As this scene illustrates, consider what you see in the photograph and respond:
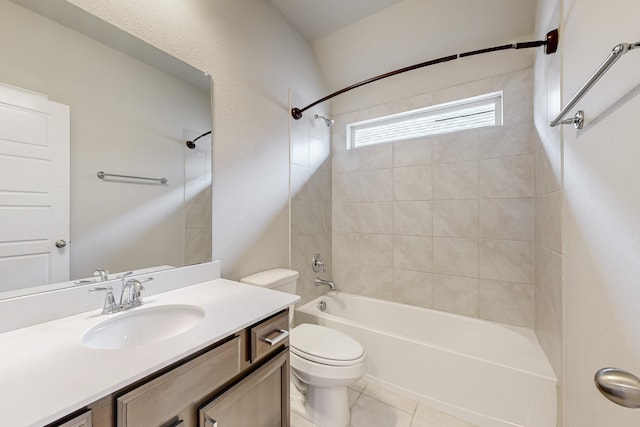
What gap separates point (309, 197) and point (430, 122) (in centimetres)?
125

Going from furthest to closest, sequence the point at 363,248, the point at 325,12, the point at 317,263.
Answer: the point at 363,248 < the point at 317,263 < the point at 325,12

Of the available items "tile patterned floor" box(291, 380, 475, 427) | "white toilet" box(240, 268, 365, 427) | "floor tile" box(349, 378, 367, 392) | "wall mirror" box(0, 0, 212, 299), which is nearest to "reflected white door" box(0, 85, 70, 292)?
"wall mirror" box(0, 0, 212, 299)

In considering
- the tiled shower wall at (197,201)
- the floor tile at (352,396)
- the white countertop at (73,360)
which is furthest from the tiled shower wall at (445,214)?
the white countertop at (73,360)

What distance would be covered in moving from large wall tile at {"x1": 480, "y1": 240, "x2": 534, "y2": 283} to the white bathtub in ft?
1.20

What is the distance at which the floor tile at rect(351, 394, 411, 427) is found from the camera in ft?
4.78

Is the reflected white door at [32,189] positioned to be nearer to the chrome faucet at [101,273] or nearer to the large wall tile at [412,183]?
the chrome faucet at [101,273]

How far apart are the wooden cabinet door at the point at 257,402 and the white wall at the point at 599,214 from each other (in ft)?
3.35

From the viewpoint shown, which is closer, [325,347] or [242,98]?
[325,347]

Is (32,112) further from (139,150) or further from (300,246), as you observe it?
(300,246)

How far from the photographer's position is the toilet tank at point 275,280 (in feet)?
5.07

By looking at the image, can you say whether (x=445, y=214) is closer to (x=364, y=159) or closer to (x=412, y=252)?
(x=412, y=252)

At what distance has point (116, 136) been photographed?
1.07 m

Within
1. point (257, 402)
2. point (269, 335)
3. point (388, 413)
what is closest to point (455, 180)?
point (388, 413)

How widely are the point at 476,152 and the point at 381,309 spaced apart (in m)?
1.55
